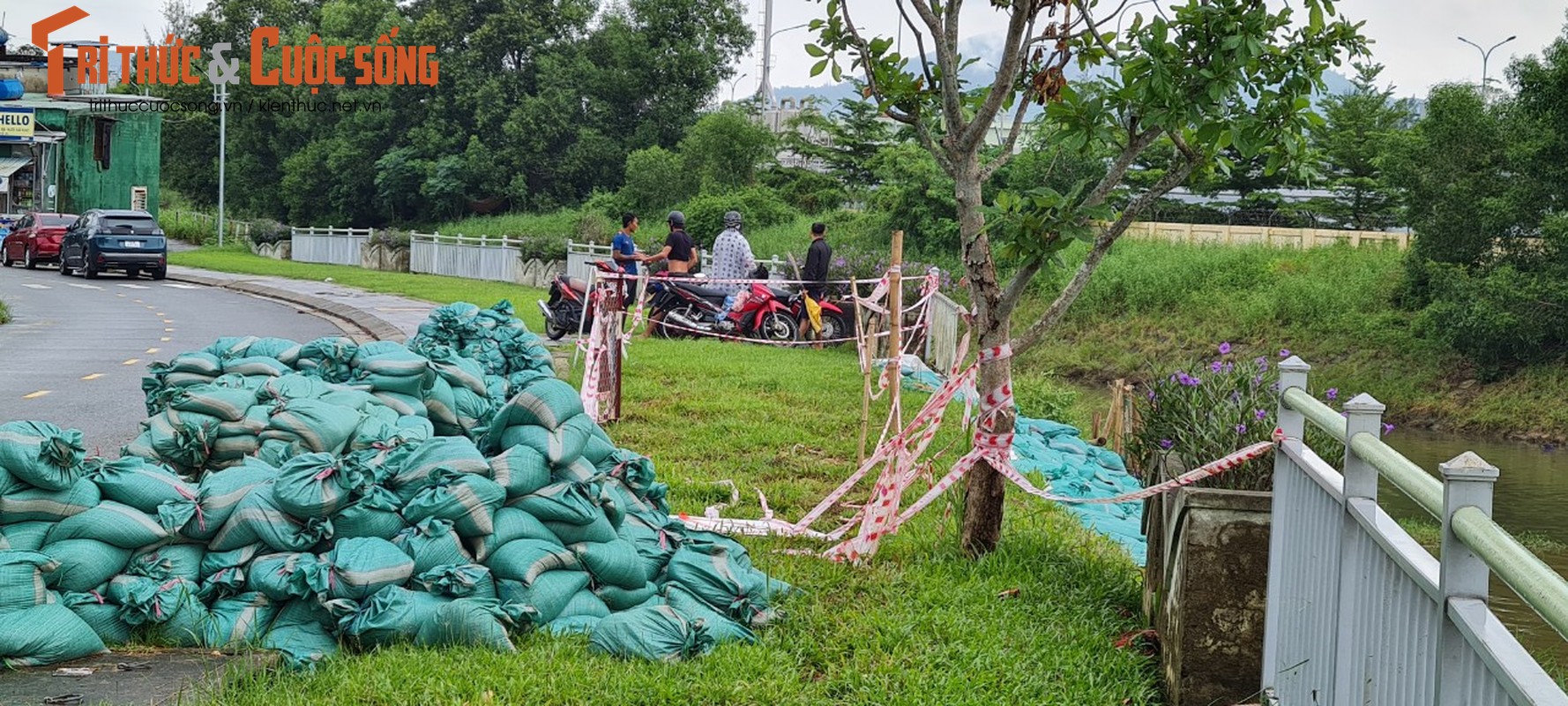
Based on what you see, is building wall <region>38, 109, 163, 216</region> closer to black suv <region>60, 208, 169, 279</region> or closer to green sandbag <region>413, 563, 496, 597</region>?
black suv <region>60, 208, 169, 279</region>

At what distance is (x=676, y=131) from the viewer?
5191cm

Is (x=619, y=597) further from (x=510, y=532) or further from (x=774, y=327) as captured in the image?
(x=774, y=327)

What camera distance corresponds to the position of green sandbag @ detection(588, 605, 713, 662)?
5141 mm

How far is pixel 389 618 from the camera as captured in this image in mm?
5027

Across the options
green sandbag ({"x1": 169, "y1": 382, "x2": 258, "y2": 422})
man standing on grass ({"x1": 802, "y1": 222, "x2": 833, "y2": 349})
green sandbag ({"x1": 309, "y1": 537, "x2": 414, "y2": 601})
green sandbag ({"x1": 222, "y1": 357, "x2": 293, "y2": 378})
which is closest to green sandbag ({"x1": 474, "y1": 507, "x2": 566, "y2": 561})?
green sandbag ({"x1": 309, "y1": 537, "x2": 414, "y2": 601})

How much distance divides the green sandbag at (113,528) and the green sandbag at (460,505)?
2.82ft

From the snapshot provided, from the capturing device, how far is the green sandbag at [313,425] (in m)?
6.70

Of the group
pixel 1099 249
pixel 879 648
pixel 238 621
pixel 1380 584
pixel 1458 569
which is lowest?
pixel 879 648

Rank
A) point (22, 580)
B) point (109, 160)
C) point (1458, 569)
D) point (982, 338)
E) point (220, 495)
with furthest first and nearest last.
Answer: point (109, 160), point (982, 338), point (220, 495), point (22, 580), point (1458, 569)

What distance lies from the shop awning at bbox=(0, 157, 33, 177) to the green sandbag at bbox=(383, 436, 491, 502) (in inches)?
2009

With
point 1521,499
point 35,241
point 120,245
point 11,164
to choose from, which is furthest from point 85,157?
point 1521,499

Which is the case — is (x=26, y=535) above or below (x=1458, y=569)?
below

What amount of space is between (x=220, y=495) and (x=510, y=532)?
1071 millimetres

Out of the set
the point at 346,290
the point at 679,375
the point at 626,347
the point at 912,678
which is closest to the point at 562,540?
the point at 912,678
